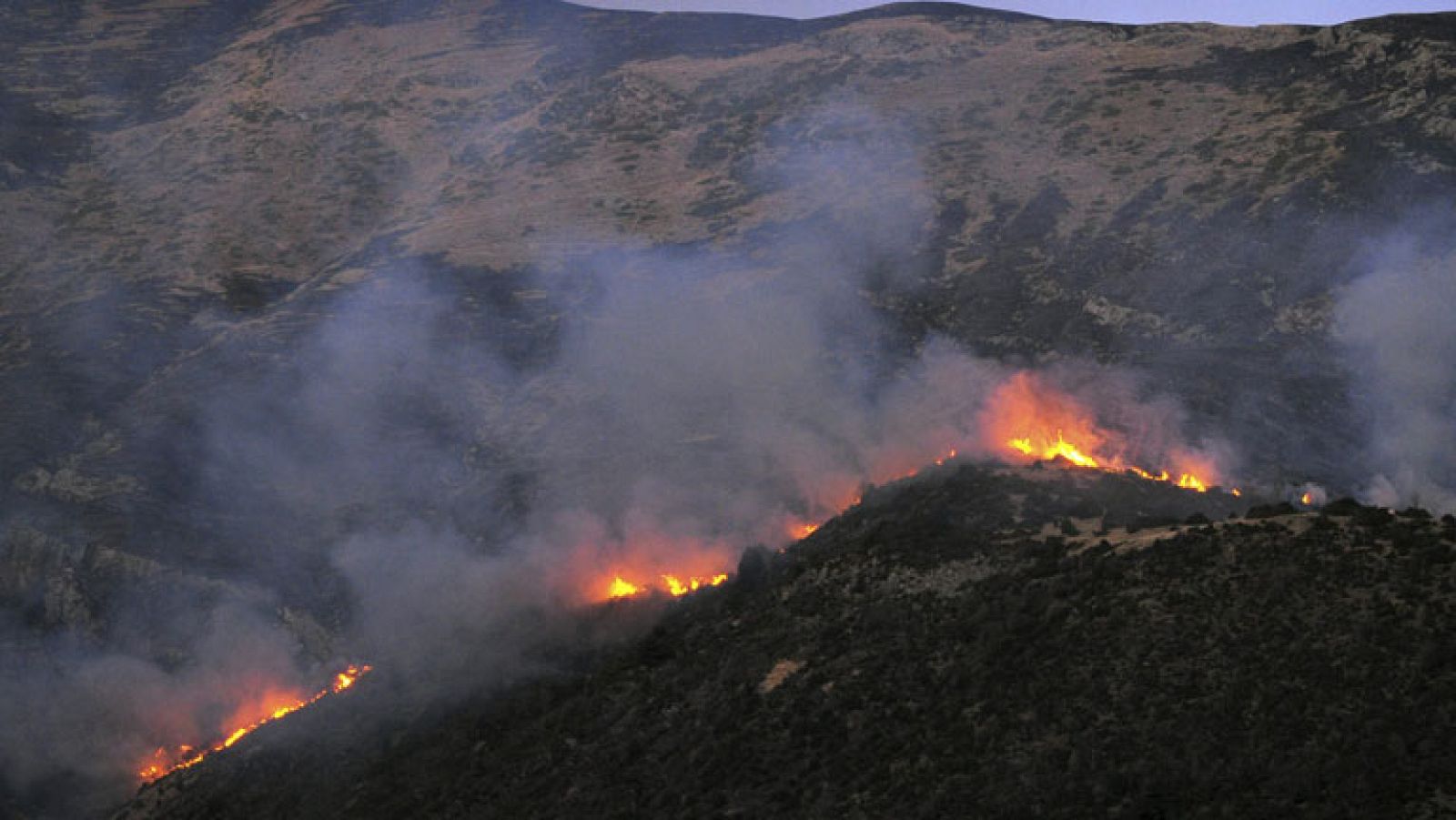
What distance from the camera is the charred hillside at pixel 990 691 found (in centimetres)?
2647

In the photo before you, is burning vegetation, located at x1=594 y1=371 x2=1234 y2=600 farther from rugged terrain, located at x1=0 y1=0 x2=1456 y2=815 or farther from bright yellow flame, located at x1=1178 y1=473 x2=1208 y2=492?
rugged terrain, located at x1=0 y1=0 x2=1456 y2=815

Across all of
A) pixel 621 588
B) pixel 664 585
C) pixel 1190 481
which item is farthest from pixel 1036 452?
pixel 621 588

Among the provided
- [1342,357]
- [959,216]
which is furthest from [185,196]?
[1342,357]

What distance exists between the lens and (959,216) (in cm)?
6944

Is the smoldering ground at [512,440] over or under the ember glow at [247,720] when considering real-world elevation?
over

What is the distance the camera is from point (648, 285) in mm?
70125

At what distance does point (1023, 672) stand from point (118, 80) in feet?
284

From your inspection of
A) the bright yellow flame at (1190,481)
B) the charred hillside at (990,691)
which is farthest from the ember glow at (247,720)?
the bright yellow flame at (1190,481)

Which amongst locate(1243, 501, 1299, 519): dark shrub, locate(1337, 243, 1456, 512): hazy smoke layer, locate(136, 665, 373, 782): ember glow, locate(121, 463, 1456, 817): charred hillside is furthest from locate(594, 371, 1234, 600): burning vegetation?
locate(136, 665, 373, 782): ember glow

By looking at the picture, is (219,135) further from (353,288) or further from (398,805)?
(398,805)

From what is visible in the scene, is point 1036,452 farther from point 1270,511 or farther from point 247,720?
point 247,720

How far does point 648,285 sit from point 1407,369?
1409 inches

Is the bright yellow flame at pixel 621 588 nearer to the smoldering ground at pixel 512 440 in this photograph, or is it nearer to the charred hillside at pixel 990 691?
the smoldering ground at pixel 512 440

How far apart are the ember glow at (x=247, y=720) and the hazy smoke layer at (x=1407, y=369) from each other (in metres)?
38.3
